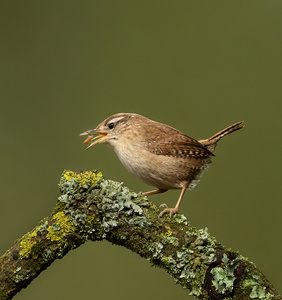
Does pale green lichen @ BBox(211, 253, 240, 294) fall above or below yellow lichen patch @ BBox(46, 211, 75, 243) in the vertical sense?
above

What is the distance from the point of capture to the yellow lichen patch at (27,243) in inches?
101

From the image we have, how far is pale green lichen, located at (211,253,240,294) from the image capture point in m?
2.48

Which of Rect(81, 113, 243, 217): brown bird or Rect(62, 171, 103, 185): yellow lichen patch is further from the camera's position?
Rect(81, 113, 243, 217): brown bird

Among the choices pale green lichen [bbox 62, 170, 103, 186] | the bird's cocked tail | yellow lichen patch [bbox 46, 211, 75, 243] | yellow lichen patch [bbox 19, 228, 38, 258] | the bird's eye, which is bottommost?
yellow lichen patch [bbox 19, 228, 38, 258]

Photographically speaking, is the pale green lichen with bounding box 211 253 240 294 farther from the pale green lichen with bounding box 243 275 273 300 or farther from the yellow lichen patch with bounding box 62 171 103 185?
the yellow lichen patch with bounding box 62 171 103 185

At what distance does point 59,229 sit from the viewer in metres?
2.60

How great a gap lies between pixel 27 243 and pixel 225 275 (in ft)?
4.14

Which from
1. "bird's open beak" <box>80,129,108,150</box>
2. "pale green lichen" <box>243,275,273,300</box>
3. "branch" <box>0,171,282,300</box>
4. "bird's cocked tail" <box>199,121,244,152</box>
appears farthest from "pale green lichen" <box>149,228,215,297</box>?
"bird's cocked tail" <box>199,121,244,152</box>

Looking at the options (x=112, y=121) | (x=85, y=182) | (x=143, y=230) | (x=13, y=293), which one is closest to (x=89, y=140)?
(x=112, y=121)

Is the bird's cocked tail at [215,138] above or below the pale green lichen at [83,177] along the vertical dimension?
above

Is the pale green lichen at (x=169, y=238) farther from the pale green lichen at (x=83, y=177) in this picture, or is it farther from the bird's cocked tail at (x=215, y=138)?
the bird's cocked tail at (x=215, y=138)

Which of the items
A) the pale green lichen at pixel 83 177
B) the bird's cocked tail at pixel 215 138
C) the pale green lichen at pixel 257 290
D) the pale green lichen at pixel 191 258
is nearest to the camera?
the pale green lichen at pixel 257 290

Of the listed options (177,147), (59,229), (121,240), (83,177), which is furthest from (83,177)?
(177,147)

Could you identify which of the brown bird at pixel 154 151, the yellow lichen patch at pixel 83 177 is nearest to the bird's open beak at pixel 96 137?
the brown bird at pixel 154 151
